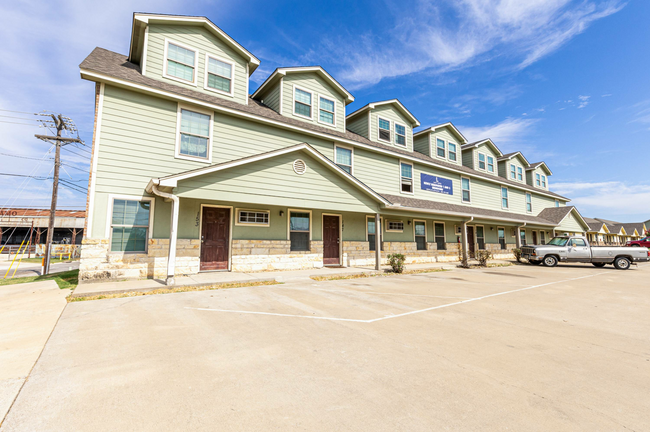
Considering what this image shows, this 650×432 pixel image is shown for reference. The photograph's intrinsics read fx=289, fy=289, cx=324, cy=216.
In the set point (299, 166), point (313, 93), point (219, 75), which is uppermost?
point (313, 93)

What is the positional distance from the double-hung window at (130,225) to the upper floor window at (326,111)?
901cm

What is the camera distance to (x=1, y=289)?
8539 mm

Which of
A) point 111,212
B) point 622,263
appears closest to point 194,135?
point 111,212

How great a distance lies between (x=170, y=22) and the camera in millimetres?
10867

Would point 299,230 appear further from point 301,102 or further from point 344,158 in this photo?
point 301,102

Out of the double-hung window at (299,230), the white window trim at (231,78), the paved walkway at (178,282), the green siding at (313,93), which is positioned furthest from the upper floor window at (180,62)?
the paved walkway at (178,282)

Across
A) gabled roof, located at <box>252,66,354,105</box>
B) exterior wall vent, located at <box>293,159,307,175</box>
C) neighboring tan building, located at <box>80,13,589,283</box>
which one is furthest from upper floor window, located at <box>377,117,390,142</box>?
exterior wall vent, located at <box>293,159,307,175</box>

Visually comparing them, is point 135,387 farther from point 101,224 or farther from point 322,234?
point 322,234

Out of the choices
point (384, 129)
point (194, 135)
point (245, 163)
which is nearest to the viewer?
point (245, 163)

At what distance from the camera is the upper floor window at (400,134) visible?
18.0 m

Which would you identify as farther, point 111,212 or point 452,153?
point 452,153

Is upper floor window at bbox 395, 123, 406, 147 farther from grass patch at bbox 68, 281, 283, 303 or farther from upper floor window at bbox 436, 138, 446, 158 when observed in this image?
grass patch at bbox 68, 281, 283, 303

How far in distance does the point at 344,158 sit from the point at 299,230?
15.0ft

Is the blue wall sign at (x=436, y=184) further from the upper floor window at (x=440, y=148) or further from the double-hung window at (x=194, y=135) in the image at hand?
the double-hung window at (x=194, y=135)
